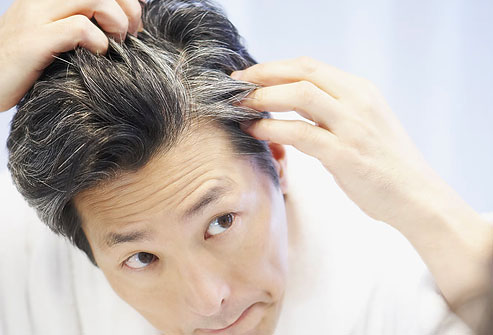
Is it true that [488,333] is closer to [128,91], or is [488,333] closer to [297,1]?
[128,91]

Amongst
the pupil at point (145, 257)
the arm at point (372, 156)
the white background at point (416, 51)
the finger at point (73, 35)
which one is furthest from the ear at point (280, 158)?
the white background at point (416, 51)

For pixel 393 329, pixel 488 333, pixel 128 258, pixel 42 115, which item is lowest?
pixel 393 329

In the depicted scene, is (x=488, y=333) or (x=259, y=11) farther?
(x=259, y=11)

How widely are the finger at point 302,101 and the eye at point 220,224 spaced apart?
19cm

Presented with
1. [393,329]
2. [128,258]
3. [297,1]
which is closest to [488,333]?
[128,258]

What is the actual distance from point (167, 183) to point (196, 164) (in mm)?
58

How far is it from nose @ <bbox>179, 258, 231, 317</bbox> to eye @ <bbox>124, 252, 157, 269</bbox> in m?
0.07

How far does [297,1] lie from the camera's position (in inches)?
82.5

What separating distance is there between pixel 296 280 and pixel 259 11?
1011 millimetres

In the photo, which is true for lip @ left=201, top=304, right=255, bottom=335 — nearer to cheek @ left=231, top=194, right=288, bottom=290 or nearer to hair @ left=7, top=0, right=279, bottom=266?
cheek @ left=231, top=194, right=288, bottom=290

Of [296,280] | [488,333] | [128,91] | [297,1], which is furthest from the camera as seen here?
[297,1]

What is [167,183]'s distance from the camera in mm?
1069

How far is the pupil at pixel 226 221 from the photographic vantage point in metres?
1.13

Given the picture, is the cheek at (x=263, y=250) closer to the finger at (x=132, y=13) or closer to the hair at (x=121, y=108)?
the hair at (x=121, y=108)
